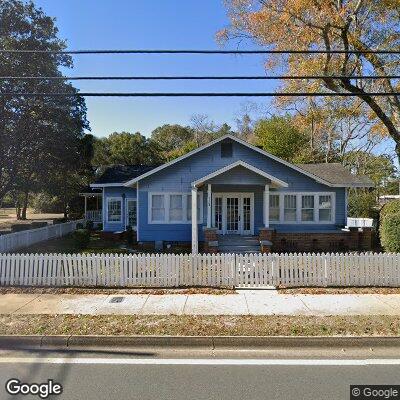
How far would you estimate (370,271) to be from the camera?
35.3 ft

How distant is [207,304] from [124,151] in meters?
43.5

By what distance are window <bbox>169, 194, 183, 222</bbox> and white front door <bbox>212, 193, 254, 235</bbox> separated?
167 cm

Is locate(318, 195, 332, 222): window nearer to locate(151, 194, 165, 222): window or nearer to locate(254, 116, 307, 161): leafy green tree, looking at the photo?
locate(151, 194, 165, 222): window

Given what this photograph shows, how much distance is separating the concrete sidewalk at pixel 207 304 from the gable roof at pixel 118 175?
12915mm

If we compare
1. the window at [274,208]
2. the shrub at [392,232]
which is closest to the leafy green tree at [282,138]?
the window at [274,208]

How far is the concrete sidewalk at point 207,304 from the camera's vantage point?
8.53 metres

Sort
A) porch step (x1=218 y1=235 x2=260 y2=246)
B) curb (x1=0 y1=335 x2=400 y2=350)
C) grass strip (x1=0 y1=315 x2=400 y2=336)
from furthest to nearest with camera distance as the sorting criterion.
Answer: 1. porch step (x1=218 y1=235 x2=260 y2=246)
2. grass strip (x1=0 y1=315 x2=400 y2=336)
3. curb (x1=0 y1=335 x2=400 y2=350)

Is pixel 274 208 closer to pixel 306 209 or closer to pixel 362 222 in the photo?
pixel 306 209

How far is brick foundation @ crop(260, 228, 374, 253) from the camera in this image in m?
18.7

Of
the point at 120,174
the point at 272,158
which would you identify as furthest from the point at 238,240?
the point at 120,174

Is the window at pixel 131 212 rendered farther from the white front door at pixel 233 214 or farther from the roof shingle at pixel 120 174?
the white front door at pixel 233 214

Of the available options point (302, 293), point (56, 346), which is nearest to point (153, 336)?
point (56, 346)

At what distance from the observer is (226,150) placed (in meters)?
19.2

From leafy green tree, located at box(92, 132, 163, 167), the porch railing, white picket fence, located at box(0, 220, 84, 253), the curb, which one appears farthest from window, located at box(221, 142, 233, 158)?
leafy green tree, located at box(92, 132, 163, 167)
